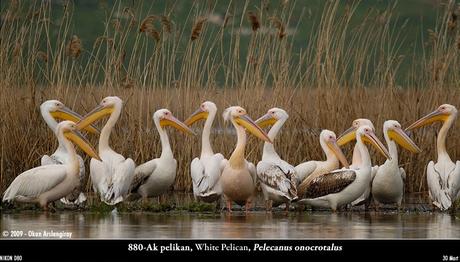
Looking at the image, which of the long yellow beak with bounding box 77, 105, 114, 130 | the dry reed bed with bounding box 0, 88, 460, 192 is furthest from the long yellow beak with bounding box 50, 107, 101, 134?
the dry reed bed with bounding box 0, 88, 460, 192

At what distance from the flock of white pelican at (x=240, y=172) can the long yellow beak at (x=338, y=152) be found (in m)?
0.01

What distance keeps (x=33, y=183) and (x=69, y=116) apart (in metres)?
2.06

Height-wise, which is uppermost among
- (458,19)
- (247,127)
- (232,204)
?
(458,19)

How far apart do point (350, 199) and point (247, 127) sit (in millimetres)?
1569

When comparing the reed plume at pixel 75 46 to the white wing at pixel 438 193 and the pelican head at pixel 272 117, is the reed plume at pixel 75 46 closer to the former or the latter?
the pelican head at pixel 272 117

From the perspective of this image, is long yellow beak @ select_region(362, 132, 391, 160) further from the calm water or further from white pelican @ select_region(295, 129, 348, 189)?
the calm water

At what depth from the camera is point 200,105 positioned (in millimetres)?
16094

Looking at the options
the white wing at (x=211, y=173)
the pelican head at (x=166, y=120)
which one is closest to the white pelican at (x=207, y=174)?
the white wing at (x=211, y=173)

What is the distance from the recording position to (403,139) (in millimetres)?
14734

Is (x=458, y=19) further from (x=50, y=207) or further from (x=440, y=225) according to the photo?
(x=50, y=207)

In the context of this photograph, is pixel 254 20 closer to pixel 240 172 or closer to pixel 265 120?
pixel 265 120

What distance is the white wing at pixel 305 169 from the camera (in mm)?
14617

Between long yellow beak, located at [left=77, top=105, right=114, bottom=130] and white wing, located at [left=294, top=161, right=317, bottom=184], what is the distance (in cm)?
240

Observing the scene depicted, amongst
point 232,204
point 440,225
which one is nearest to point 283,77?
point 232,204
